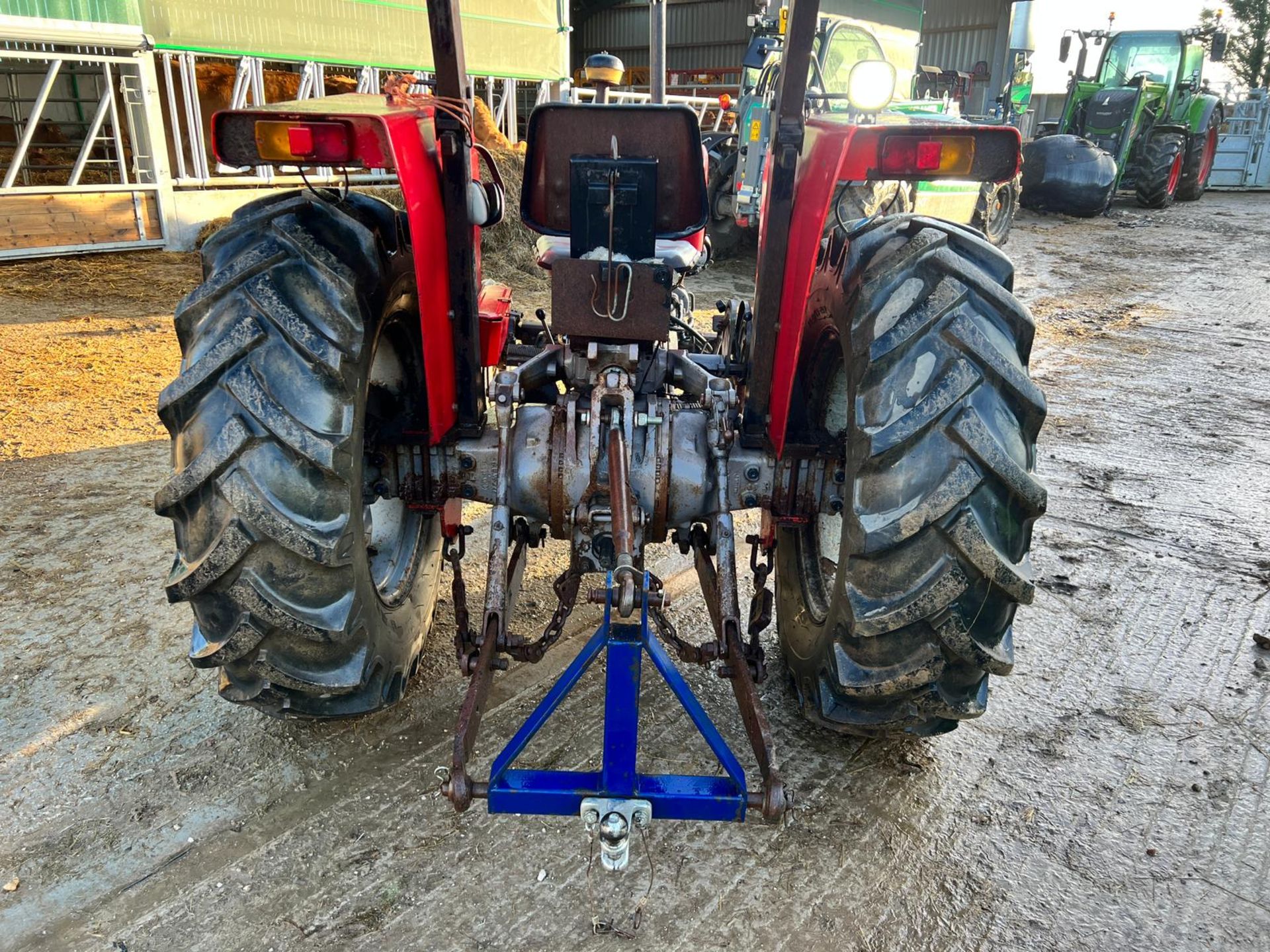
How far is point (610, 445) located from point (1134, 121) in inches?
628

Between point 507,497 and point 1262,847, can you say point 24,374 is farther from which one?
point 1262,847

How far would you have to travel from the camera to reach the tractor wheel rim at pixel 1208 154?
16.9 meters

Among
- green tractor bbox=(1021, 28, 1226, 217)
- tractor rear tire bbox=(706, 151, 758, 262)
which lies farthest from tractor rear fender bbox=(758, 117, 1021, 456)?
green tractor bbox=(1021, 28, 1226, 217)

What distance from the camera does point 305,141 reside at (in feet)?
6.55

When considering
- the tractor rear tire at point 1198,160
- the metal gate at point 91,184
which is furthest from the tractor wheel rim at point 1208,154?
the metal gate at point 91,184

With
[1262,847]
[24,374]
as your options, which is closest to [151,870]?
[1262,847]

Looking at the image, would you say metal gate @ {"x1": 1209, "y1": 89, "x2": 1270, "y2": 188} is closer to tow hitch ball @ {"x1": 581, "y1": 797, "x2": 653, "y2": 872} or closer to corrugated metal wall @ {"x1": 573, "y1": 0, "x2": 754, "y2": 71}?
corrugated metal wall @ {"x1": 573, "y1": 0, "x2": 754, "y2": 71}

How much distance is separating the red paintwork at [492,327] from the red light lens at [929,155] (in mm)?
1697

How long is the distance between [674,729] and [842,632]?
73 centimetres

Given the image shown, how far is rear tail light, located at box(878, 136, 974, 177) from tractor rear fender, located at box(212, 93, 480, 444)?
106cm

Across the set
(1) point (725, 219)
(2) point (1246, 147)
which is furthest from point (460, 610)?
(2) point (1246, 147)

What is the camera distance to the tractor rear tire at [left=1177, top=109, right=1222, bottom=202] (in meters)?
16.2

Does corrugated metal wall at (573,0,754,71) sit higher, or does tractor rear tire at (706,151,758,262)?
corrugated metal wall at (573,0,754,71)

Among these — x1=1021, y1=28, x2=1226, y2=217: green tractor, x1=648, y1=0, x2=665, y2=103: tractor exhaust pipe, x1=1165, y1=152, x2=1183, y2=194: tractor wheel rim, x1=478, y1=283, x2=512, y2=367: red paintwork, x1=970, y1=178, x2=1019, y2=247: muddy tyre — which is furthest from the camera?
x1=1165, y1=152, x2=1183, y2=194: tractor wheel rim
